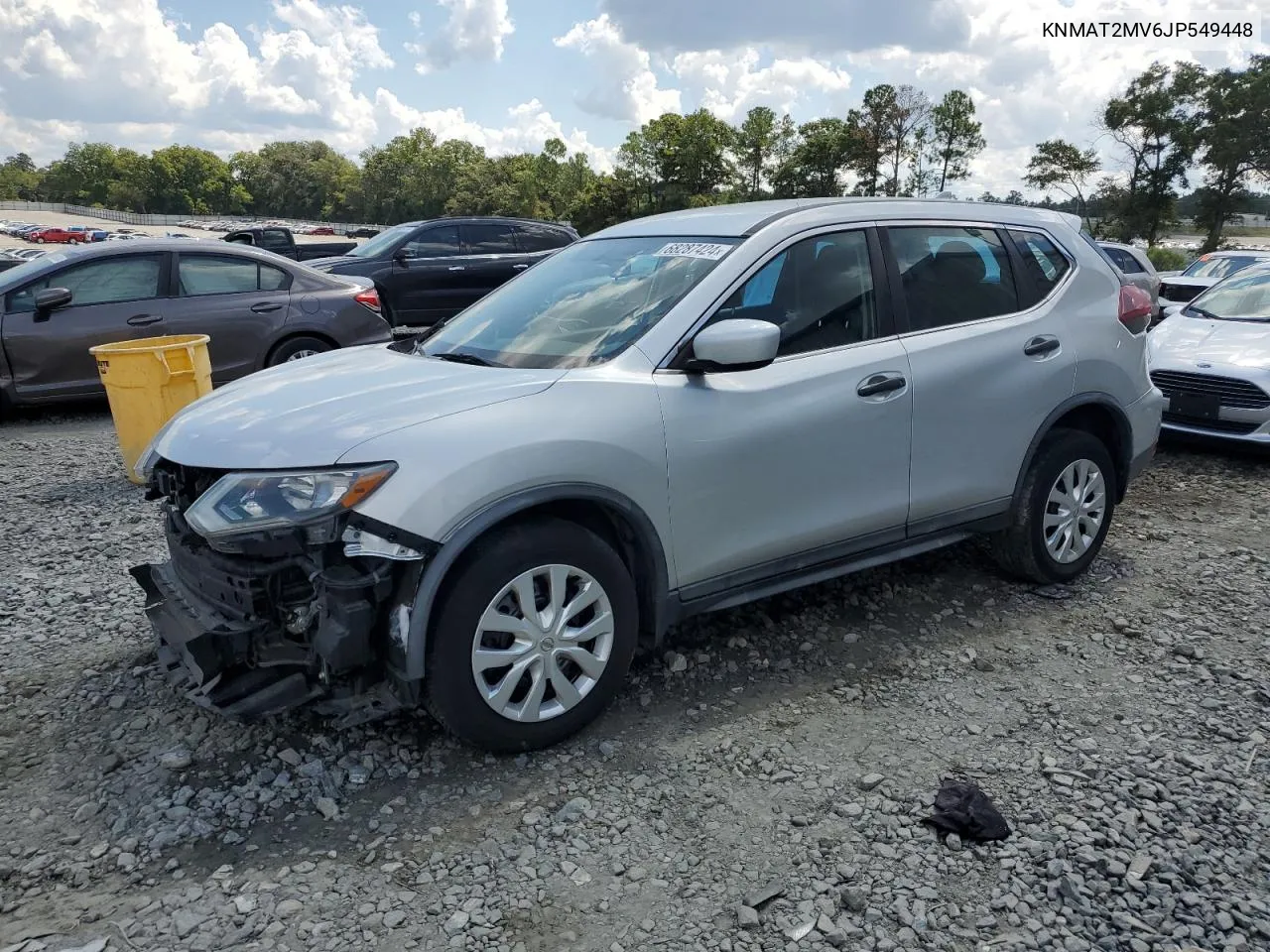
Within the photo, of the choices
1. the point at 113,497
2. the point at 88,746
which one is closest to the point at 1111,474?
the point at 88,746

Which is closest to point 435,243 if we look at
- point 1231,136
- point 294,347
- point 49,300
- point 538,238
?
point 538,238

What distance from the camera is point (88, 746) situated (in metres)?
3.35

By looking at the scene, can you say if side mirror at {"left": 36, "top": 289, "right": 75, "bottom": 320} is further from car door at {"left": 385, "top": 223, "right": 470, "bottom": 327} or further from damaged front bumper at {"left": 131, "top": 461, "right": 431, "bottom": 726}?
damaged front bumper at {"left": 131, "top": 461, "right": 431, "bottom": 726}

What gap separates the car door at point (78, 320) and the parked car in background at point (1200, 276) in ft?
44.6

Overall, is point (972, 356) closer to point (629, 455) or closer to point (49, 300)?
point (629, 455)

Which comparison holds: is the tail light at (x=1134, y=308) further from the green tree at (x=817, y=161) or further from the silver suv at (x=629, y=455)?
the green tree at (x=817, y=161)

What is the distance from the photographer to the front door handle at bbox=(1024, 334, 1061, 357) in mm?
4336

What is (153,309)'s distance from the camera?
27.4 ft

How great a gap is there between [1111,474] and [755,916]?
10.8 feet

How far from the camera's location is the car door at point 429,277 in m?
12.9

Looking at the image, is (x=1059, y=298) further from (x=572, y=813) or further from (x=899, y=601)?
(x=572, y=813)

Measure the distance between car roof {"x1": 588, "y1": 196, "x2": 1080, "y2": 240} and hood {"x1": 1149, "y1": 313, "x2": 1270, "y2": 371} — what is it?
12.2 feet

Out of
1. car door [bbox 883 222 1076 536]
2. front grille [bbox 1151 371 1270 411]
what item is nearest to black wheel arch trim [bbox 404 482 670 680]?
car door [bbox 883 222 1076 536]

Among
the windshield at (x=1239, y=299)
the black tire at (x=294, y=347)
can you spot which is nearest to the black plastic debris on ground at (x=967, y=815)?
the windshield at (x=1239, y=299)
